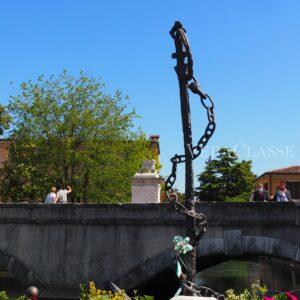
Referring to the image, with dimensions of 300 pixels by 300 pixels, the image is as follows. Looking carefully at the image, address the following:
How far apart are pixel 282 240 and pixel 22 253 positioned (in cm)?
731

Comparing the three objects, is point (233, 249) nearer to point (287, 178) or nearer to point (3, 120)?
point (3, 120)

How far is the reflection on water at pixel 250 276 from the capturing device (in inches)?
931

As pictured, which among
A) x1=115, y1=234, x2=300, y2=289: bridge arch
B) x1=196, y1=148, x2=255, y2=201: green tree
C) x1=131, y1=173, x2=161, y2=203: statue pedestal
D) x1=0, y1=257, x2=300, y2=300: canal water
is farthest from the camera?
x1=196, y1=148, x2=255, y2=201: green tree

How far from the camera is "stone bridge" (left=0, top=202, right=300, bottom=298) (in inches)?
493

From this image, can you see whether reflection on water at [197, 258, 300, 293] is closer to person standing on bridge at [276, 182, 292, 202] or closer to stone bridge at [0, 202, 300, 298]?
person standing on bridge at [276, 182, 292, 202]

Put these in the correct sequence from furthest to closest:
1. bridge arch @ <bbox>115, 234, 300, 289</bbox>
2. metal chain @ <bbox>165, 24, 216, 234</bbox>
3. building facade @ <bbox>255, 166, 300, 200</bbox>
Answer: building facade @ <bbox>255, 166, 300, 200</bbox>
bridge arch @ <bbox>115, 234, 300, 289</bbox>
metal chain @ <bbox>165, 24, 216, 234</bbox>

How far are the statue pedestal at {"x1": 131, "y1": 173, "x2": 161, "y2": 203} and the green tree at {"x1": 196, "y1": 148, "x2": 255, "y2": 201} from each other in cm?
2989

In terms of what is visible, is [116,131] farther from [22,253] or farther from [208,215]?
[208,215]

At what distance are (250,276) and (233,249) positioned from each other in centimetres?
1695

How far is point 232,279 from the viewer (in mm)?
26156

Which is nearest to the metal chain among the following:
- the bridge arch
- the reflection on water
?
the bridge arch

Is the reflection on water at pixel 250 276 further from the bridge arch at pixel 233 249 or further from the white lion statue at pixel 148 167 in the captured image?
the bridge arch at pixel 233 249

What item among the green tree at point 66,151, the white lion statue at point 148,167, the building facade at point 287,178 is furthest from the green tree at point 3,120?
the building facade at point 287,178

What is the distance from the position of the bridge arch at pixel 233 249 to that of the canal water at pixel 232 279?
880 millimetres
